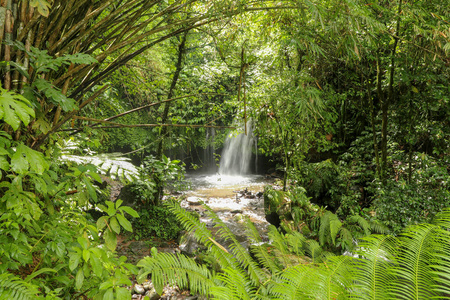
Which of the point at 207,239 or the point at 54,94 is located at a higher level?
the point at 54,94

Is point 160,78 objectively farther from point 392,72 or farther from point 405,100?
point 405,100

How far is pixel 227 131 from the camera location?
4.34m

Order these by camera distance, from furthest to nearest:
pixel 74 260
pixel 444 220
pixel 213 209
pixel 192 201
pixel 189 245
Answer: pixel 192 201 → pixel 213 209 → pixel 189 245 → pixel 444 220 → pixel 74 260

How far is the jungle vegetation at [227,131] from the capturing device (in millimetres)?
1130

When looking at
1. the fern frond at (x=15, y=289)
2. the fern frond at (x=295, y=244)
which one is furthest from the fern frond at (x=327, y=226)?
the fern frond at (x=15, y=289)

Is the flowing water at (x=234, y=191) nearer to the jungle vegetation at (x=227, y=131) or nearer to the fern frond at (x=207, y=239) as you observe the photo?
the fern frond at (x=207, y=239)

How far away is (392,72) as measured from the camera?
397cm

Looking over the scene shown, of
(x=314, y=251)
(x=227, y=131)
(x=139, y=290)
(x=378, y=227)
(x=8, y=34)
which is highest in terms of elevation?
(x=8, y=34)

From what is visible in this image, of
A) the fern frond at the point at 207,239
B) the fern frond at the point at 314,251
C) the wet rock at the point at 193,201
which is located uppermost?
the fern frond at the point at 207,239

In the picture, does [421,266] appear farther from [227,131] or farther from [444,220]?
[227,131]

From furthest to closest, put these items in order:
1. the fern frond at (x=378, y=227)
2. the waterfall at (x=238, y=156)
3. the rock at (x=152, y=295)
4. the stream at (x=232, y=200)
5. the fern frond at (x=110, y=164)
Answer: the waterfall at (x=238, y=156) → the stream at (x=232, y=200) → the fern frond at (x=378, y=227) → the rock at (x=152, y=295) → the fern frond at (x=110, y=164)

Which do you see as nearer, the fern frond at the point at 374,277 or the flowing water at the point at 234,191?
the fern frond at the point at 374,277

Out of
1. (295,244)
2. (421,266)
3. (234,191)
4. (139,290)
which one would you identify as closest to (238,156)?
(234,191)

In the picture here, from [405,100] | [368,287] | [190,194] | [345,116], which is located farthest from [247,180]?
[368,287]
